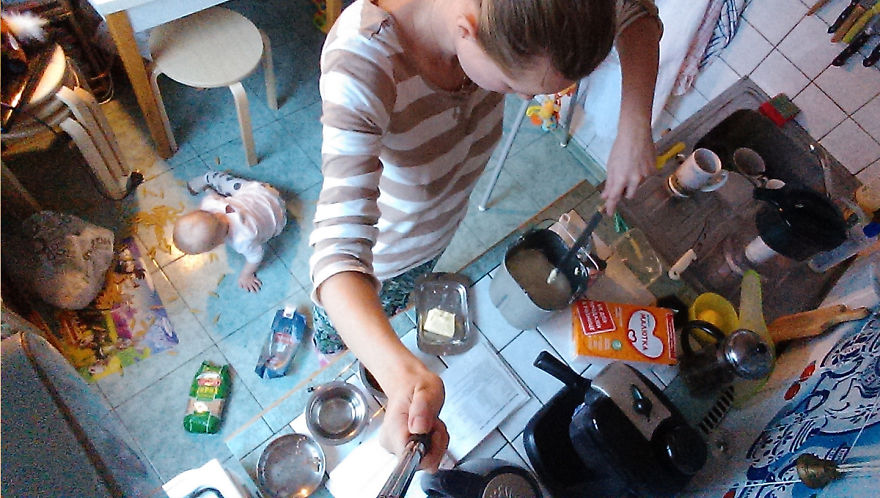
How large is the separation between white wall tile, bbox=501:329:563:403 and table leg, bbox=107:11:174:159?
142cm

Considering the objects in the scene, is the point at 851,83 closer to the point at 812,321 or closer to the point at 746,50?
the point at 746,50

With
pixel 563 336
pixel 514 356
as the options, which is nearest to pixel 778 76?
pixel 563 336

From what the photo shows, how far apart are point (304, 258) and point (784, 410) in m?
1.48

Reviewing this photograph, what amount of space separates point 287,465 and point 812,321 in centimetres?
103

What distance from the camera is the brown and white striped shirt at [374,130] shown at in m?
0.65

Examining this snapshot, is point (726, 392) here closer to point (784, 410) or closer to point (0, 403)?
point (784, 410)

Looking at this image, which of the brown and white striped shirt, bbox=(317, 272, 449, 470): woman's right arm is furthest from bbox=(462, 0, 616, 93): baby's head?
bbox=(317, 272, 449, 470): woman's right arm

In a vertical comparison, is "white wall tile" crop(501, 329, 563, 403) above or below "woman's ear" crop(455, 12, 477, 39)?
below

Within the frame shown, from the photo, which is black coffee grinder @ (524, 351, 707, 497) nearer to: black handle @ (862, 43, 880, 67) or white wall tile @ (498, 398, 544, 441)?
white wall tile @ (498, 398, 544, 441)

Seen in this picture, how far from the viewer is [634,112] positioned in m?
0.98

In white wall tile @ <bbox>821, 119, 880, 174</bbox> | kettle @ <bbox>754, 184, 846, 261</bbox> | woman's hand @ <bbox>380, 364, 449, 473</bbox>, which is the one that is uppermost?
woman's hand @ <bbox>380, 364, 449, 473</bbox>

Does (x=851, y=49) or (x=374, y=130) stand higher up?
(x=374, y=130)

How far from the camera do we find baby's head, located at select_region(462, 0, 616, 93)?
0.56 meters

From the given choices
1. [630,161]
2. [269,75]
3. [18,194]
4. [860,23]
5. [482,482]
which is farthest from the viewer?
[269,75]
